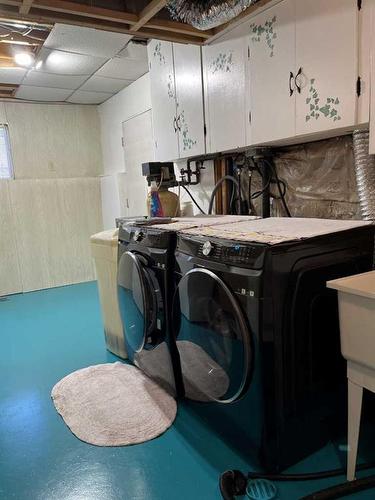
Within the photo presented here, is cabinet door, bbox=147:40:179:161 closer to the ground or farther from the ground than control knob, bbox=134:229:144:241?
farther from the ground

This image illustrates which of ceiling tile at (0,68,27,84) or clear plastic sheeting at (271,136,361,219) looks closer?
clear plastic sheeting at (271,136,361,219)

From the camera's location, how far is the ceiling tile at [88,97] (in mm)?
4518

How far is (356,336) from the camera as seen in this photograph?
1367mm

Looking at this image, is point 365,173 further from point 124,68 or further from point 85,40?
point 124,68

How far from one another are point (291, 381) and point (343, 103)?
1.28 metres

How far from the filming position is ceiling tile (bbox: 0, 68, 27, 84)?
11.5 ft

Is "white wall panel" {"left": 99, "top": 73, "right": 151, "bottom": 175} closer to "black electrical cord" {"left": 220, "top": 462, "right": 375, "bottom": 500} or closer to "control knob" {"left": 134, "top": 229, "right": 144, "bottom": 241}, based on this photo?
"control knob" {"left": 134, "top": 229, "right": 144, "bottom": 241}

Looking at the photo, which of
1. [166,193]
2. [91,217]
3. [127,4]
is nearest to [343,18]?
[127,4]

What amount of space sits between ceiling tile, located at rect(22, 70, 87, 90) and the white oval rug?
115 inches

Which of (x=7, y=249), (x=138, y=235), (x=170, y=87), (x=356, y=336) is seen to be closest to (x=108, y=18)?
(x=170, y=87)

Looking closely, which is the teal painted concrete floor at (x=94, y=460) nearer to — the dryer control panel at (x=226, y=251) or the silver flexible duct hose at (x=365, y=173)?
the dryer control panel at (x=226, y=251)

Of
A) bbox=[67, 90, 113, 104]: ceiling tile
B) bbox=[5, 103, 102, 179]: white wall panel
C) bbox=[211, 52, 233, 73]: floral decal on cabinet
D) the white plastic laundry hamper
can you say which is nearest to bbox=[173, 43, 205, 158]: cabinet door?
bbox=[211, 52, 233, 73]: floral decal on cabinet

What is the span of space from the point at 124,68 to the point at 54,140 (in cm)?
184

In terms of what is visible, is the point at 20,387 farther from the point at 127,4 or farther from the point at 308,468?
the point at 127,4
